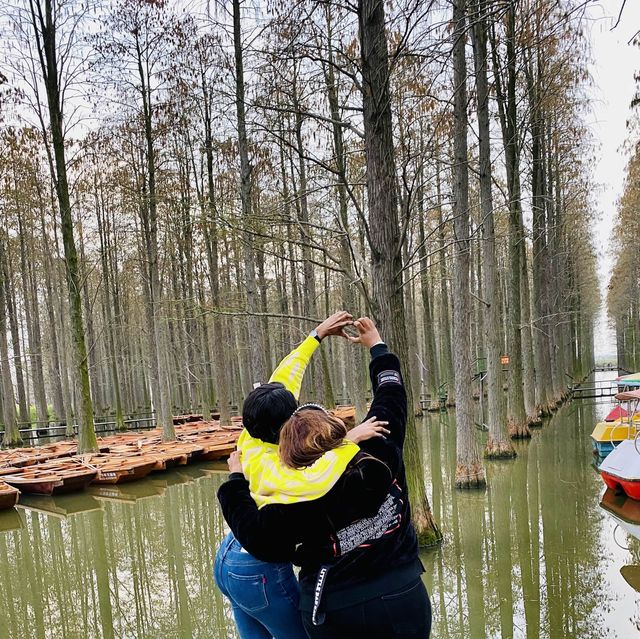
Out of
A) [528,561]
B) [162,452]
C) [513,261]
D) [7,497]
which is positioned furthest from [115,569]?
[513,261]

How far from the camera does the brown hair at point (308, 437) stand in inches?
62.1

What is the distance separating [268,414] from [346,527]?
1.40ft

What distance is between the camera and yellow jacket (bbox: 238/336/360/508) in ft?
5.11

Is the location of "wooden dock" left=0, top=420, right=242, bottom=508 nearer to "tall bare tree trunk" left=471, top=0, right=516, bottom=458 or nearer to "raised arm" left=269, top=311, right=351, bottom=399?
"tall bare tree trunk" left=471, top=0, right=516, bottom=458

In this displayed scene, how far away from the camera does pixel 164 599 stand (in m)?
5.52

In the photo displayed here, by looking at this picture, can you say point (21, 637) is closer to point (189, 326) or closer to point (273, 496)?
point (273, 496)

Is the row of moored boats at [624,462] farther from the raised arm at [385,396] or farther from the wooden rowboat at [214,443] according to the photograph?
the wooden rowboat at [214,443]

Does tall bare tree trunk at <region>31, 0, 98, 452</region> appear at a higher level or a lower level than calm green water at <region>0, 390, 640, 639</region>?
higher

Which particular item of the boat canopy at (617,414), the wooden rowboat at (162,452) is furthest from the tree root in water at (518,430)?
the wooden rowboat at (162,452)

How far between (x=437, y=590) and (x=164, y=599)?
262 centimetres

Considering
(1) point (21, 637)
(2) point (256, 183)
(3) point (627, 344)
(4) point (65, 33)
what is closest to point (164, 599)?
(1) point (21, 637)

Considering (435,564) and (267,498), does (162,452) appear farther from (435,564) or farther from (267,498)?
(267,498)

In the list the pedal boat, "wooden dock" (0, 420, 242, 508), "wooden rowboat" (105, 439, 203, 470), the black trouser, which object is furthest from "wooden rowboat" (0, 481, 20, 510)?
the pedal boat

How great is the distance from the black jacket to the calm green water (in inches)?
132
